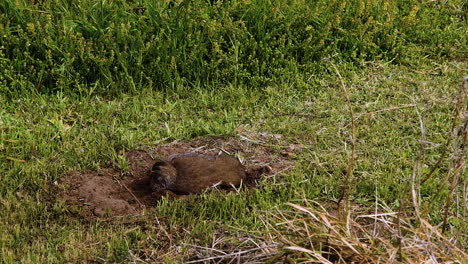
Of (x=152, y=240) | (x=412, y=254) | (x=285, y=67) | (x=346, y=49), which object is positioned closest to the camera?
(x=412, y=254)

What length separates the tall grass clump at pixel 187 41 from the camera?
545 cm

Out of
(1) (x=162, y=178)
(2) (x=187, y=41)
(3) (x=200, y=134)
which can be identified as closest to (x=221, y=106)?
(3) (x=200, y=134)

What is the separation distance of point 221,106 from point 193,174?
1.20 metres

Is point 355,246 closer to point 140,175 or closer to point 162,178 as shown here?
point 162,178

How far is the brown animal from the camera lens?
4.20 metres

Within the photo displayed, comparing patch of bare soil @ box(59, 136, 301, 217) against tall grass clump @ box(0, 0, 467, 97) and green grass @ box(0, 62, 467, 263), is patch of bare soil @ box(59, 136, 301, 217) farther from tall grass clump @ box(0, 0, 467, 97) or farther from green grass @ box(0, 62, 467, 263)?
tall grass clump @ box(0, 0, 467, 97)

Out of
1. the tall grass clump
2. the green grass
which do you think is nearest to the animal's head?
the green grass

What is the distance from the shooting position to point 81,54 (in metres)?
5.41

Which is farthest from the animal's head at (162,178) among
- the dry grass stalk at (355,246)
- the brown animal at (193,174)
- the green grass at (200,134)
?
the dry grass stalk at (355,246)

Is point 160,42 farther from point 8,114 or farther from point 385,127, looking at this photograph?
point 385,127

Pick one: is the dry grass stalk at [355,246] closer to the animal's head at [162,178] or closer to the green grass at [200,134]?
the green grass at [200,134]

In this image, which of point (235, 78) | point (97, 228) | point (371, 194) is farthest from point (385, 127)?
point (97, 228)

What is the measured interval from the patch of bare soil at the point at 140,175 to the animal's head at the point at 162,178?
0.06 metres

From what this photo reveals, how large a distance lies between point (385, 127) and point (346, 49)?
1.39m
